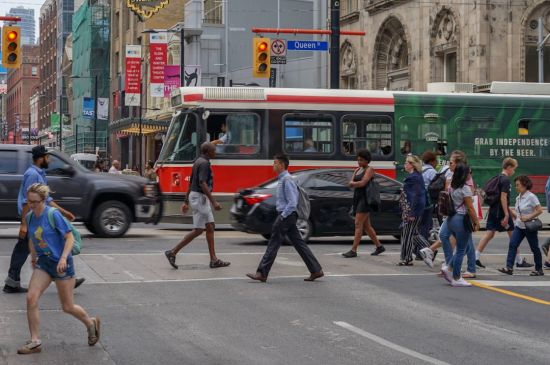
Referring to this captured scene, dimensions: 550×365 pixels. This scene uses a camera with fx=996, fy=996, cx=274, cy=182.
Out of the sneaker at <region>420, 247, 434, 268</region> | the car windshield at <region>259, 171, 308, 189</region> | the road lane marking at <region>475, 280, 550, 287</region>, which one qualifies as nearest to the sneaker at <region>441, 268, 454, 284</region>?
the road lane marking at <region>475, 280, 550, 287</region>

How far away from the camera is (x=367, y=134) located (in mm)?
23109

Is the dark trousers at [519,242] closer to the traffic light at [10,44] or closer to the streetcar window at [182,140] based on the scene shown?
the streetcar window at [182,140]

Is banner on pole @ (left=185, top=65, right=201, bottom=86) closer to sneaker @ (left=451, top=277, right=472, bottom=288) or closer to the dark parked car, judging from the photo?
the dark parked car

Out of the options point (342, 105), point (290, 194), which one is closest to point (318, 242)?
point (342, 105)

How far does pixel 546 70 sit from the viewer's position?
40812mm

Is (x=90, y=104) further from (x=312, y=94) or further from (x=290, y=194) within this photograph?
(x=290, y=194)

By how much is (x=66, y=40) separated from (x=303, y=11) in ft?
175

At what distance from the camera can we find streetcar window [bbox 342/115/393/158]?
2292 cm

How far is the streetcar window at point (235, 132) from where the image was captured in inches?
884

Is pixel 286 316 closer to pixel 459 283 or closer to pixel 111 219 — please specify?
pixel 459 283

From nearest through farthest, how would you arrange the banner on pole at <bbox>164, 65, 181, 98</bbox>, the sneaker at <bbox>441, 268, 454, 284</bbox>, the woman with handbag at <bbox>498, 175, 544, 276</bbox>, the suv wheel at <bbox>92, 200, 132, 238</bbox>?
the sneaker at <bbox>441, 268, 454, 284</bbox>, the woman with handbag at <bbox>498, 175, 544, 276</bbox>, the suv wheel at <bbox>92, 200, 132, 238</bbox>, the banner on pole at <bbox>164, 65, 181, 98</bbox>

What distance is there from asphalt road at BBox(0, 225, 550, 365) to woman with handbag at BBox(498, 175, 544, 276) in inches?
14.1

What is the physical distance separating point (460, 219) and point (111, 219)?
9.16 metres

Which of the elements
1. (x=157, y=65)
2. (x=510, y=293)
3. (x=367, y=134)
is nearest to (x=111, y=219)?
(x=367, y=134)
